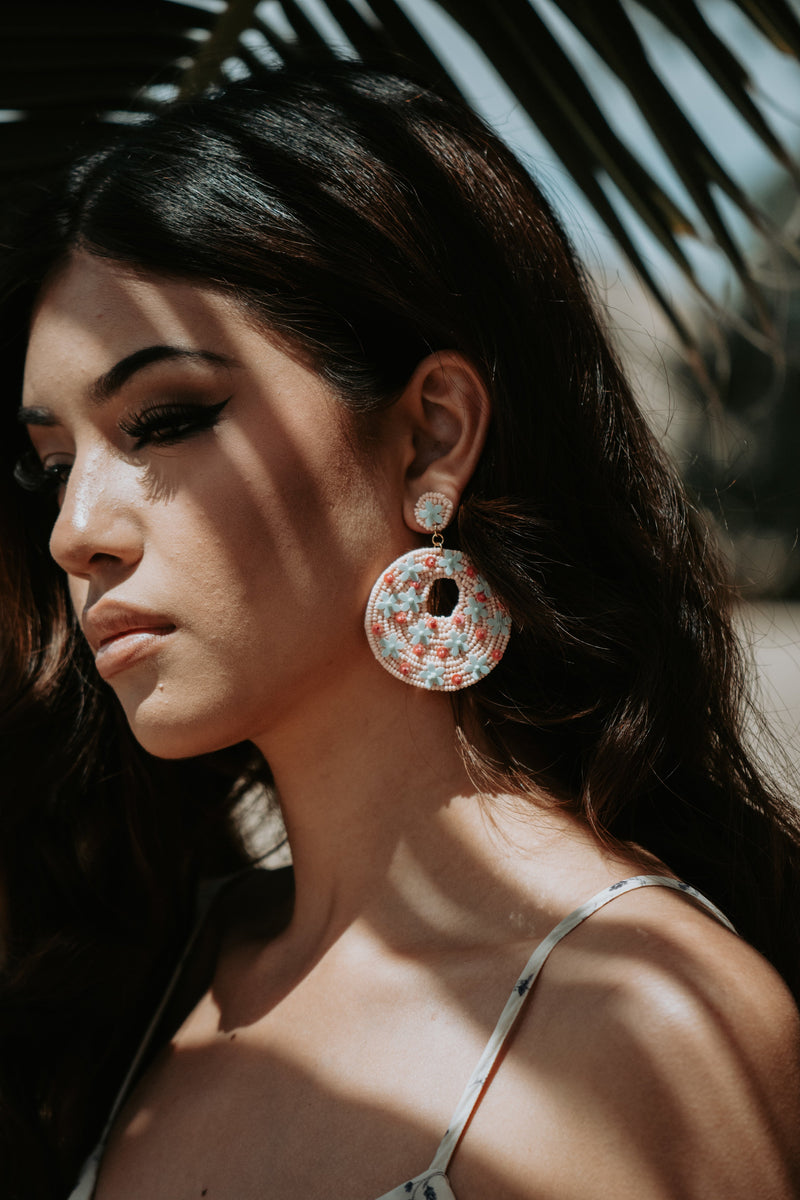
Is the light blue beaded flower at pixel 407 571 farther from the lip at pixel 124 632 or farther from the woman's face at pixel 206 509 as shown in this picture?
the lip at pixel 124 632

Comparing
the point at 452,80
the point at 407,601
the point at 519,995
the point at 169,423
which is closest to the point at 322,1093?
the point at 519,995

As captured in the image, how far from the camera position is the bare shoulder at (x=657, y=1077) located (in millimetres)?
1388

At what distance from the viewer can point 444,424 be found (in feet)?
6.24

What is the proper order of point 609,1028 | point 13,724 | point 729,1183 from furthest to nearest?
point 13,724, point 609,1028, point 729,1183

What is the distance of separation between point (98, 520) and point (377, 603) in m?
0.46

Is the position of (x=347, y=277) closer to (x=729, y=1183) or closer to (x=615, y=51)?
(x=615, y=51)

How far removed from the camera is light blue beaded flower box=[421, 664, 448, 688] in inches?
71.2

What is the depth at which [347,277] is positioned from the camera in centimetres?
181

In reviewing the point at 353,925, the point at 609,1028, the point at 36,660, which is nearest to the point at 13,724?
the point at 36,660

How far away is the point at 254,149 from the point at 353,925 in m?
1.30

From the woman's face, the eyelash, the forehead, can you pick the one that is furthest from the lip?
the forehead

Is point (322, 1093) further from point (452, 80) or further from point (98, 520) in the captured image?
point (452, 80)

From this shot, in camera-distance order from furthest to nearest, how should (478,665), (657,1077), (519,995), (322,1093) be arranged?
(478,665), (322,1093), (519,995), (657,1077)

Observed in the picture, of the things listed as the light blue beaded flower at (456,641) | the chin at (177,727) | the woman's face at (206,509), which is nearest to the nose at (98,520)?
the woman's face at (206,509)
